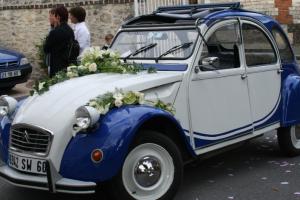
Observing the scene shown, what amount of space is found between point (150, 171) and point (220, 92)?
1290mm

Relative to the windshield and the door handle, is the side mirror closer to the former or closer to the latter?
the windshield

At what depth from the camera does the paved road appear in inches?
210

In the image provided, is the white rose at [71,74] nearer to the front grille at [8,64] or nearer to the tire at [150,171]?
the tire at [150,171]

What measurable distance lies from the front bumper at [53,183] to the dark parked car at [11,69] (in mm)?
7196

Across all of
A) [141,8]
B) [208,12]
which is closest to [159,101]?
[208,12]

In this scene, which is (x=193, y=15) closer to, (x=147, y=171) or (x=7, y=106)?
(x=147, y=171)

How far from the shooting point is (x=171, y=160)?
16.3 ft

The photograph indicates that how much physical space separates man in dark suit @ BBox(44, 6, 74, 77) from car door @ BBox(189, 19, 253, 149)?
302cm

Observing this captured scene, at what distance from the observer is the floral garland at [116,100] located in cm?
468

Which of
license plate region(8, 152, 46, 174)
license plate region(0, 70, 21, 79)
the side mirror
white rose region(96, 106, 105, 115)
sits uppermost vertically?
the side mirror

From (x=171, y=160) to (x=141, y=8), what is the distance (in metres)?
10.2

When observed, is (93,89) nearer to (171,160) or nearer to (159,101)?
(159,101)

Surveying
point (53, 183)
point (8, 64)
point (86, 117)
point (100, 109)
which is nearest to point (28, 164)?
point (53, 183)

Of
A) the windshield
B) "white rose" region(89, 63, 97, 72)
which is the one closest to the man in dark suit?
the windshield
